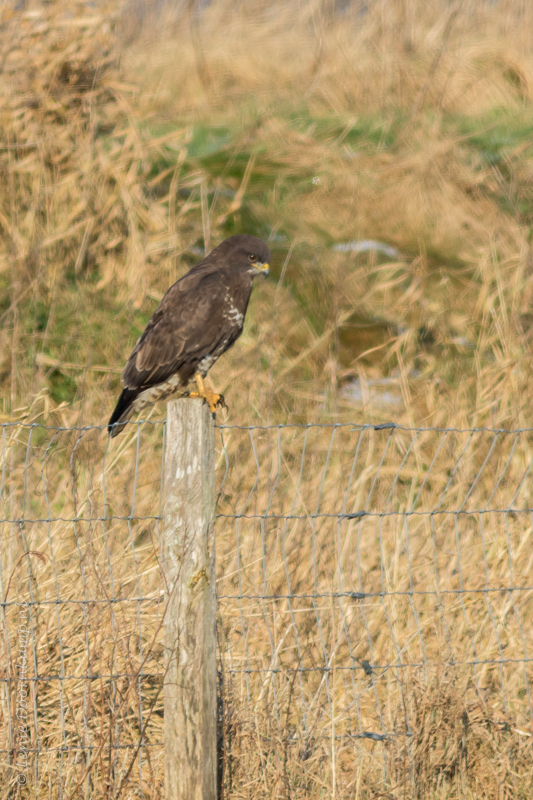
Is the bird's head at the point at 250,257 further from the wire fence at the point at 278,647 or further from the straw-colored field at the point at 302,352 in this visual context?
the wire fence at the point at 278,647

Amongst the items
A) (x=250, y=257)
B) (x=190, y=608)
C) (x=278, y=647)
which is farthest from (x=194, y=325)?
(x=190, y=608)

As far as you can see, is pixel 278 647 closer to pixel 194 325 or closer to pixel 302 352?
pixel 194 325

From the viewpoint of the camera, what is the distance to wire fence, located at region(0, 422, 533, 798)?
2955 millimetres

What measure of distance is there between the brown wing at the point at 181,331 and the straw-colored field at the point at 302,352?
36 cm

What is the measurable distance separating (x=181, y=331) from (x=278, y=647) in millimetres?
1671

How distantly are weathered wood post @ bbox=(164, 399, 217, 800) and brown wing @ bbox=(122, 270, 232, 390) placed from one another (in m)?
1.61

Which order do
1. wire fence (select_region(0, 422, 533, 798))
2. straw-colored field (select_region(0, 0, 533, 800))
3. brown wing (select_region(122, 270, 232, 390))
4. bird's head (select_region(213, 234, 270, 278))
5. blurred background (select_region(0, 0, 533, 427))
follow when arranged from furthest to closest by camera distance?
blurred background (select_region(0, 0, 533, 427)), bird's head (select_region(213, 234, 270, 278)), brown wing (select_region(122, 270, 232, 390)), straw-colored field (select_region(0, 0, 533, 800)), wire fence (select_region(0, 422, 533, 798))

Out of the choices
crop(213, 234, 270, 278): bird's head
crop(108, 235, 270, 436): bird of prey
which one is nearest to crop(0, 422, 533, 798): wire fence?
crop(108, 235, 270, 436): bird of prey

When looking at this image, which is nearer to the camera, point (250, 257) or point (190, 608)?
point (190, 608)

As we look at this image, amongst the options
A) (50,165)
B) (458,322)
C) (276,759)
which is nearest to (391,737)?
(276,759)

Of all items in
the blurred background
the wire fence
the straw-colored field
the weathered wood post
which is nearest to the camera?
the weathered wood post

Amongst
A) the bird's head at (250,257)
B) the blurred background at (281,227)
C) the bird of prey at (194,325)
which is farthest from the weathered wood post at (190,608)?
the blurred background at (281,227)

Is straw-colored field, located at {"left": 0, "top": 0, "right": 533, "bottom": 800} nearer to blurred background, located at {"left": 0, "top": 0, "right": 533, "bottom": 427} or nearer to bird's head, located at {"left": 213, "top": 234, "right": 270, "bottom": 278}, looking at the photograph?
blurred background, located at {"left": 0, "top": 0, "right": 533, "bottom": 427}

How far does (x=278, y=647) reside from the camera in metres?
3.28
